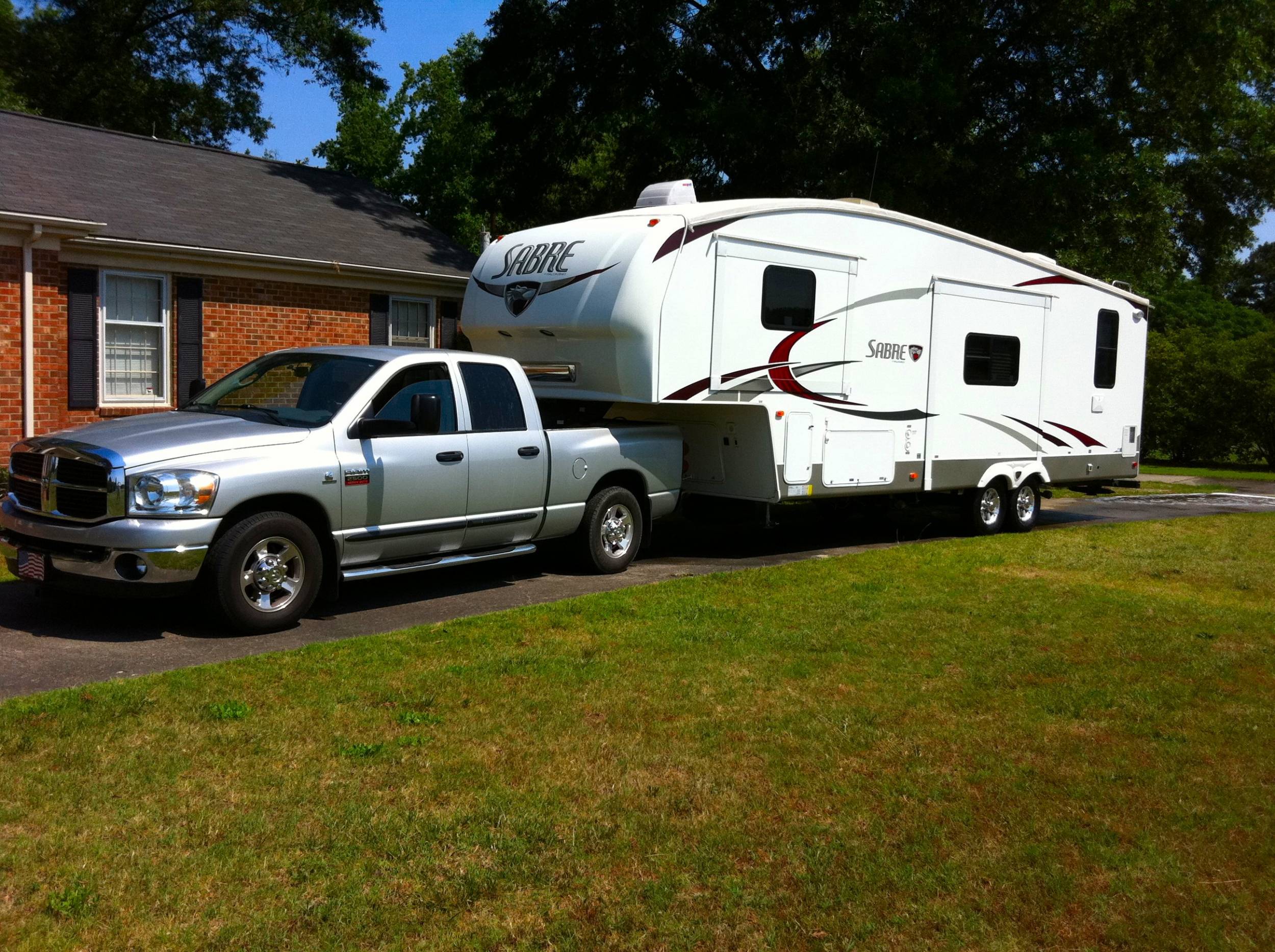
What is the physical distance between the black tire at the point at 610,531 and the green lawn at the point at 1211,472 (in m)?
18.2

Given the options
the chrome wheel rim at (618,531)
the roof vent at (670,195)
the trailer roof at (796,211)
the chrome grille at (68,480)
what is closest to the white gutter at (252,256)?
the trailer roof at (796,211)

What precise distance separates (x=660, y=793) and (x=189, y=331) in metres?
11.1

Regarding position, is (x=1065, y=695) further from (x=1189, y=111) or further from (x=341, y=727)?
A: (x=1189, y=111)

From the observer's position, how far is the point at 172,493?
22.6ft

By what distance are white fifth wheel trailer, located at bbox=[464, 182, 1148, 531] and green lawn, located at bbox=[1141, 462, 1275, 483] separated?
13545mm

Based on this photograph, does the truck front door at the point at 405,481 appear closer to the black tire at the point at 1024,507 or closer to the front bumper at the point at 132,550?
the front bumper at the point at 132,550

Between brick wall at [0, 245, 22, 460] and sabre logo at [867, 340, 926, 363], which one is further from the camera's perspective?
brick wall at [0, 245, 22, 460]

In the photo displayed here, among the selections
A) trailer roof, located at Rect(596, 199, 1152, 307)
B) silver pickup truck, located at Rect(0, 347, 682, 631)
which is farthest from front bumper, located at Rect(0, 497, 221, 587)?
trailer roof, located at Rect(596, 199, 1152, 307)

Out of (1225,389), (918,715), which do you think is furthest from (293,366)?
(1225,389)

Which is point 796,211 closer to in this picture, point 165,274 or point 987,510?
point 987,510

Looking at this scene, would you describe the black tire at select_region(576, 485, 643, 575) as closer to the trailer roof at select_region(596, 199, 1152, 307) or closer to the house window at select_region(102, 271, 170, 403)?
the trailer roof at select_region(596, 199, 1152, 307)

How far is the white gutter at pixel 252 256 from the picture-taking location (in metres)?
12.9

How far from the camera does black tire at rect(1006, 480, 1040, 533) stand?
13.4 meters

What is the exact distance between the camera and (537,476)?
908cm
